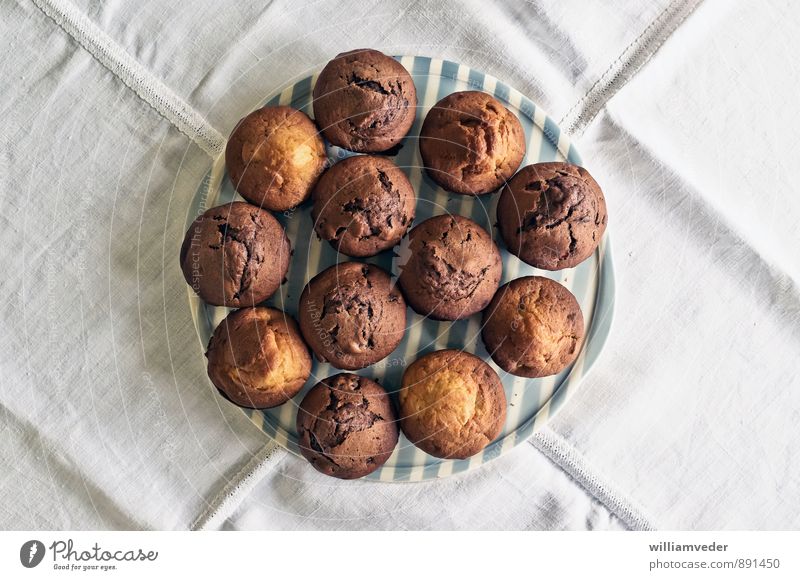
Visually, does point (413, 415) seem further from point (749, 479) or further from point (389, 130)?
point (749, 479)

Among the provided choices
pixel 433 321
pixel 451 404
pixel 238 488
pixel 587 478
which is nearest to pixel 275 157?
pixel 433 321

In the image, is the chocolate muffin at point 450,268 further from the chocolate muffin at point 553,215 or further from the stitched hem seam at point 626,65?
the stitched hem seam at point 626,65

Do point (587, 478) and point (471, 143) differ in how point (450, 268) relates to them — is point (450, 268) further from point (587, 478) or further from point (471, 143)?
point (587, 478)

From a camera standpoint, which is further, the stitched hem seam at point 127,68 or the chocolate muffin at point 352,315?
the stitched hem seam at point 127,68

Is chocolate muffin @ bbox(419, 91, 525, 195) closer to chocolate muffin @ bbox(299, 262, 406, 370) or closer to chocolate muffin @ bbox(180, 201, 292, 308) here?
chocolate muffin @ bbox(299, 262, 406, 370)

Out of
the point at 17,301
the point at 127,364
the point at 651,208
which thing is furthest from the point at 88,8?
the point at 651,208
